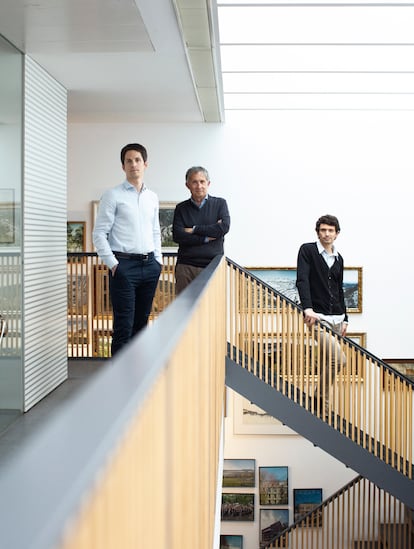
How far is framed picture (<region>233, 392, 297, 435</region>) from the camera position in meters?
17.8

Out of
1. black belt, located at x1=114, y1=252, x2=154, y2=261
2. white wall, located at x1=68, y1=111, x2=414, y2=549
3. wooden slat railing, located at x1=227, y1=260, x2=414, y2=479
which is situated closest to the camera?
black belt, located at x1=114, y1=252, x2=154, y2=261

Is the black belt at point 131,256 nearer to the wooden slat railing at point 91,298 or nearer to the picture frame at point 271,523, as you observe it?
the wooden slat railing at point 91,298

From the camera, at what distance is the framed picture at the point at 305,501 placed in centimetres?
1819

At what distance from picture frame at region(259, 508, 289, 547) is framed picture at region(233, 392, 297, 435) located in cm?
191

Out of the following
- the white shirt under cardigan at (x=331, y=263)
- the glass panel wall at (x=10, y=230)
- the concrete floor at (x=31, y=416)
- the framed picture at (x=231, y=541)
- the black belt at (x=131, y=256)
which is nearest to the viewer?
the black belt at (x=131, y=256)

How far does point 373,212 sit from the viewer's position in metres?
16.6

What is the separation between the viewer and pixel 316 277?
1073 cm

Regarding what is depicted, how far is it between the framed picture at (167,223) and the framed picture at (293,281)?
1585mm

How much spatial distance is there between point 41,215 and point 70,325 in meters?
2.58

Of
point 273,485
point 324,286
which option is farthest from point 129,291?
point 273,485

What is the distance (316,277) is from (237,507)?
9439mm

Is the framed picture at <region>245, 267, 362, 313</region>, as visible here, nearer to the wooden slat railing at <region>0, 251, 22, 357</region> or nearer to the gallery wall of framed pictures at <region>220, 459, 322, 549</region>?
the gallery wall of framed pictures at <region>220, 459, 322, 549</region>

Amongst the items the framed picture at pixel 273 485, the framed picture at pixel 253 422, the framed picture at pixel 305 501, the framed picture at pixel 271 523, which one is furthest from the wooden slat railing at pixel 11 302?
the framed picture at pixel 271 523

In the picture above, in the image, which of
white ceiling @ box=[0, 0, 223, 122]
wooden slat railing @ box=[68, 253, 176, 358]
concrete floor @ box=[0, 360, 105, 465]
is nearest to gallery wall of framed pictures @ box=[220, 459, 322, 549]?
wooden slat railing @ box=[68, 253, 176, 358]
